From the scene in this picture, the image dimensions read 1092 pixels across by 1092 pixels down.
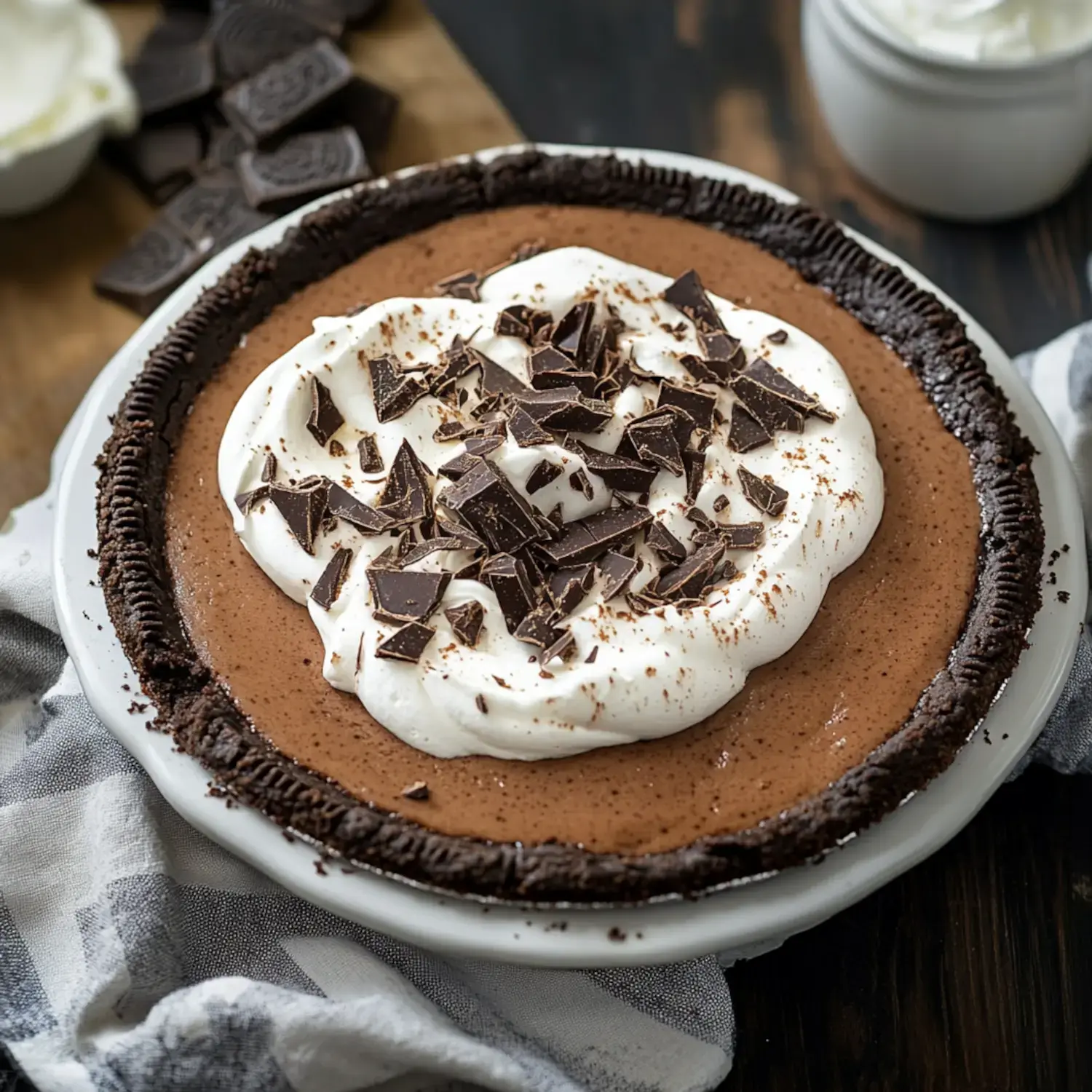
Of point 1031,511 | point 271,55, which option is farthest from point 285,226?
point 1031,511

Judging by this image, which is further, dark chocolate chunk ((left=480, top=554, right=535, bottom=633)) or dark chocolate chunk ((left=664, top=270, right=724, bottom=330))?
dark chocolate chunk ((left=664, top=270, right=724, bottom=330))

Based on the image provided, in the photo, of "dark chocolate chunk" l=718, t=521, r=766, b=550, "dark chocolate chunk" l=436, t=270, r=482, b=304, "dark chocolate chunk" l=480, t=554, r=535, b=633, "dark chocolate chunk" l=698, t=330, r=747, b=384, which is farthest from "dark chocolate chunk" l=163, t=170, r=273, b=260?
"dark chocolate chunk" l=718, t=521, r=766, b=550

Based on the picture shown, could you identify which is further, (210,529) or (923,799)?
(210,529)

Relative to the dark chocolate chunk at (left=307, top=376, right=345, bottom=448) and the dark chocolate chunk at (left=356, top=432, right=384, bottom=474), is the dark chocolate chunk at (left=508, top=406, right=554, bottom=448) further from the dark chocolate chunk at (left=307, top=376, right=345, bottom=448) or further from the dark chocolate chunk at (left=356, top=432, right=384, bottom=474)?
the dark chocolate chunk at (left=307, top=376, right=345, bottom=448)

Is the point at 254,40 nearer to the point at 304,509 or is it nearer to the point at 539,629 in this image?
the point at 304,509

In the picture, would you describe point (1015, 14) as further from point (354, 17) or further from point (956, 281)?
point (354, 17)

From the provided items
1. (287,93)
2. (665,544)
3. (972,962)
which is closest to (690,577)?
(665,544)
